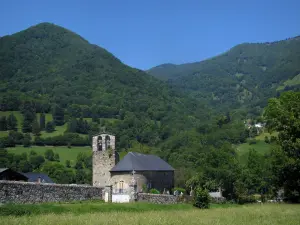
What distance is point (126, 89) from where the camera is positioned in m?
183

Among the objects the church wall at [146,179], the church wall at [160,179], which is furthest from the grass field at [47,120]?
the church wall at [146,179]

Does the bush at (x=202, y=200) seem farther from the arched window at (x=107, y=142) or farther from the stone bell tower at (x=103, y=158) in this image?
the arched window at (x=107, y=142)

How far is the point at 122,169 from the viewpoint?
4350 centimetres

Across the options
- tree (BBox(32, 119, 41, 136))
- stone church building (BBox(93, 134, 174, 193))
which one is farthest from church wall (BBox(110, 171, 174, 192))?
tree (BBox(32, 119, 41, 136))

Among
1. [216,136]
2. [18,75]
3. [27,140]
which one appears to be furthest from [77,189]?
[18,75]

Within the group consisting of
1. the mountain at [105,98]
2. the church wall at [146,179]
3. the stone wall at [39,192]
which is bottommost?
the church wall at [146,179]

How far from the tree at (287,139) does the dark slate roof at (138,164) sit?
39.3 ft

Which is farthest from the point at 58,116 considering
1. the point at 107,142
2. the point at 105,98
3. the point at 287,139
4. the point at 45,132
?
the point at 287,139

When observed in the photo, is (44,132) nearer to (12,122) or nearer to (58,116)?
(12,122)

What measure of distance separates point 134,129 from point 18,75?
247 feet

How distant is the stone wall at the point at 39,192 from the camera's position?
25828 mm

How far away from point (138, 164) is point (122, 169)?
1831mm

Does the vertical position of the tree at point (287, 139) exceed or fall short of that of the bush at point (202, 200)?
it exceeds it

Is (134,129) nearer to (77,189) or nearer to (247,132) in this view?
(247,132)
